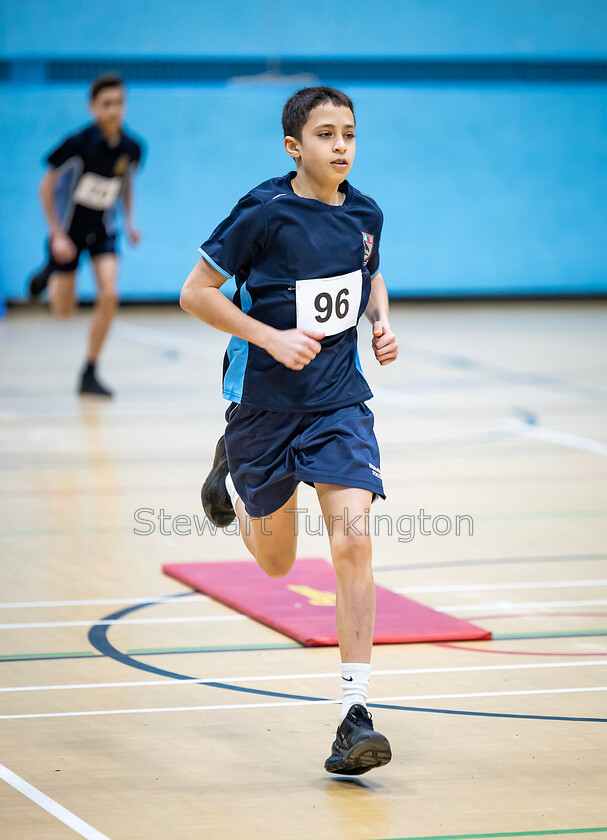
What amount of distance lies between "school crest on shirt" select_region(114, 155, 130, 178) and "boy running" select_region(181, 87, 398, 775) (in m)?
5.67

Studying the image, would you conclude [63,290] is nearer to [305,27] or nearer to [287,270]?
[287,270]

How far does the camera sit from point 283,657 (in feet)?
13.1

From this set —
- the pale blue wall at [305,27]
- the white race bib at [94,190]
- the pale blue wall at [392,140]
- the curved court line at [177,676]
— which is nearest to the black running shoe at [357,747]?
the curved court line at [177,676]

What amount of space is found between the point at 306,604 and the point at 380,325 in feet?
4.51

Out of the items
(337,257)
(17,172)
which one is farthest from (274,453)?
(17,172)

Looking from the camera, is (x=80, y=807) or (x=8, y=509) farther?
(x=8, y=509)

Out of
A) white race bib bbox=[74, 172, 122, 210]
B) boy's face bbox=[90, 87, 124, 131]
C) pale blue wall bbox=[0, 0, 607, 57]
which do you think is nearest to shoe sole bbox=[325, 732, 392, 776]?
boy's face bbox=[90, 87, 124, 131]

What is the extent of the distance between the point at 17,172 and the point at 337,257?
12529 millimetres

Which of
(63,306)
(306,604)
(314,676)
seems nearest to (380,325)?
(314,676)

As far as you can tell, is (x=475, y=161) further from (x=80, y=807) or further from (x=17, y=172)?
(x=80, y=807)

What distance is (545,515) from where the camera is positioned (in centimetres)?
598

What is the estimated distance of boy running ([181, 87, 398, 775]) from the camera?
10.5 ft

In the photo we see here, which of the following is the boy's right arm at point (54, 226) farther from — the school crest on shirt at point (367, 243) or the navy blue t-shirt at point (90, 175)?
the school crest on shirt at point (367, 243)

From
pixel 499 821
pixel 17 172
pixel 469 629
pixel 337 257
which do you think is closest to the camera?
pixel 499 821
